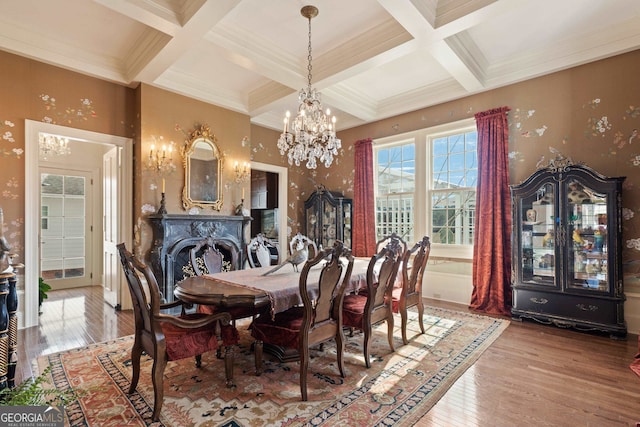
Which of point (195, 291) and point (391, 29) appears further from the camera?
point (391, 29)

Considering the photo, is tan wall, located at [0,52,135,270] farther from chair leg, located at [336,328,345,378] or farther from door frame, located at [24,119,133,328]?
chair leg, located at [336,328,345,378]

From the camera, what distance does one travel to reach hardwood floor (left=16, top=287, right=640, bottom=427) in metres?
2.00

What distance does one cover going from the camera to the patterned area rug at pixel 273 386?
196 cm

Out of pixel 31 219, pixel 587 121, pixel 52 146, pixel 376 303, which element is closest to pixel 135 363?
pixel 376 303

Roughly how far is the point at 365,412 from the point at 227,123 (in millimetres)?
4364

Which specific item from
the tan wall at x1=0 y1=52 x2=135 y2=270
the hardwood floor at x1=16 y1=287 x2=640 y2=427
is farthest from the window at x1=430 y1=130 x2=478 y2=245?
the tan wall at x1=0 y1=52 x2=135 y2=270

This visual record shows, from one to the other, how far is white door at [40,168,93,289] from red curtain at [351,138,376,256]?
16.4ft

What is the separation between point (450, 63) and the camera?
3617 mm

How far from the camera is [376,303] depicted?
9.18ft

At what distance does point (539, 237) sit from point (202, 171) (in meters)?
4.46

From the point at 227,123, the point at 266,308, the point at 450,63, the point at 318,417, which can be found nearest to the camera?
the point at 318,417

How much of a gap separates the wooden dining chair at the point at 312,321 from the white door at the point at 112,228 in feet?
9.51

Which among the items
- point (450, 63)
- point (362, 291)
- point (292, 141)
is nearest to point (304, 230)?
point (362, 291)

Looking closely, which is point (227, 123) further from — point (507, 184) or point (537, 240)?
point (537, 240)
